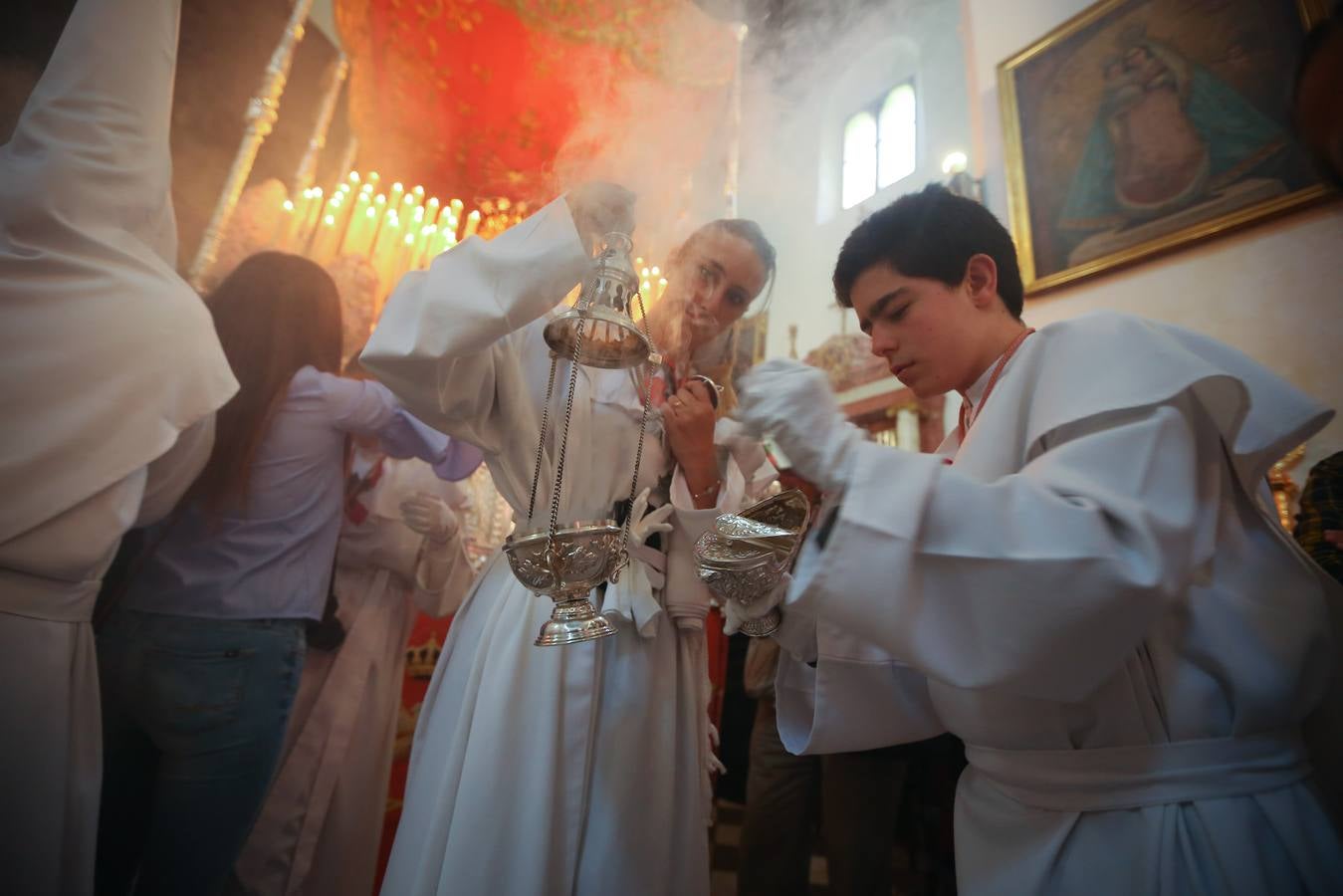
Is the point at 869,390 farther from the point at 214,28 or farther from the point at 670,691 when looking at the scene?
the point at 214,28

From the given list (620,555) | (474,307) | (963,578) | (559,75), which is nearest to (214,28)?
(559,75)

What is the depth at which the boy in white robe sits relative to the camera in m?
0.65

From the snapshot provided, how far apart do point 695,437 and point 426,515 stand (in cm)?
122

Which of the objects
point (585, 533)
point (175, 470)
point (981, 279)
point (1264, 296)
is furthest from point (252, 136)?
point (1264, 296)

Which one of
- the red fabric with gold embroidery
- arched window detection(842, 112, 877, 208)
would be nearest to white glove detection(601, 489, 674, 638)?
the red fabric with gold embroidery

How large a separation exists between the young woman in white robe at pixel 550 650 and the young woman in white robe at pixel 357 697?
3.24 ft

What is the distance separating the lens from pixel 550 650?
1086mm

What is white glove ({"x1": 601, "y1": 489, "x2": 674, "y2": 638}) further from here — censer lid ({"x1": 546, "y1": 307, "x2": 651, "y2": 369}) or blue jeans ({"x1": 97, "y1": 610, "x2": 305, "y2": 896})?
blue jeans ({"x1": 97, "y1": 610, "x2": 305, "y2": 896})

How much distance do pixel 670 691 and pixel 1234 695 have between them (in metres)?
0.88

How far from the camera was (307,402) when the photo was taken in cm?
175

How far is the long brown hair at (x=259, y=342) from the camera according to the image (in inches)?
63.5

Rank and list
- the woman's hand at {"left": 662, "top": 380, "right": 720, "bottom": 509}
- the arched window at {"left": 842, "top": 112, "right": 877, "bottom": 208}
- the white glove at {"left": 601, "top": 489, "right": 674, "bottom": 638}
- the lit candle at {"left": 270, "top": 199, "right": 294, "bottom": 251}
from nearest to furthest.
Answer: the white glove at {"left": 601, "top": 489, "right": 674, "bottom": 638}, the woman's hand at {"left": 662, "top": 380, "right": 720, "bottom": 509}, the lit candle at {"left": 270, "top": 199, "right": 294, "bottom": 251}, the arched window at {"left": 842, "top": 112, "right": 877, "bottom": 208}

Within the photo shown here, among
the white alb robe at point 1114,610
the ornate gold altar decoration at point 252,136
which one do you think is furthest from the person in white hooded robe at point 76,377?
the ornate gold altar decoration at point 252,136

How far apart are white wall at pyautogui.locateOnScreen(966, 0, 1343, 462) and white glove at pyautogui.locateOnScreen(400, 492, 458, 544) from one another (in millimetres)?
3567
